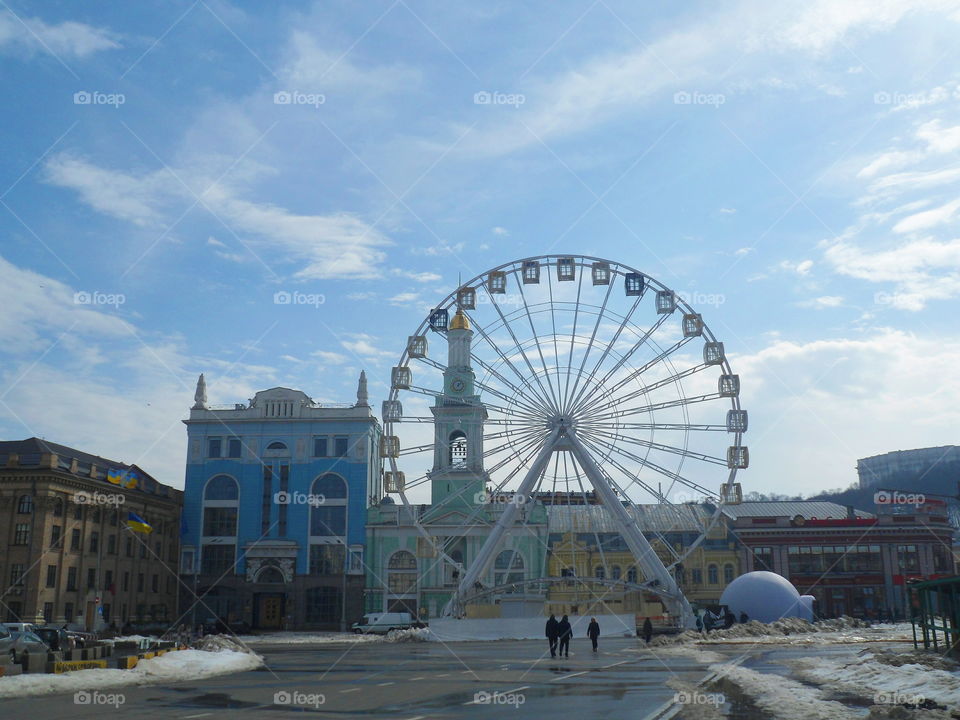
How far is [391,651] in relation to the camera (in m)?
42.7

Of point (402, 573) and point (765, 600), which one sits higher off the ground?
point (402, 573)

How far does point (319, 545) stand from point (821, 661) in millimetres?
53774

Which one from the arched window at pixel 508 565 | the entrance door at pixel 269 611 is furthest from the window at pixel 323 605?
the arched window at pixel 508 565

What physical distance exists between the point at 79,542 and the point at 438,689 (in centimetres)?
5152

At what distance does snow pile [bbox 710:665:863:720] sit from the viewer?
55.5ft

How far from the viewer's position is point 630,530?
51812 mm

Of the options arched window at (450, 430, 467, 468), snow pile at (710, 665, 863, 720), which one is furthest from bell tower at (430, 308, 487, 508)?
snow pile at (710, 665, 863, 720)

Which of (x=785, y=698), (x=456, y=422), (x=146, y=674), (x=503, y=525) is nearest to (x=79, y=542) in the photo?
(x=456, y=422)

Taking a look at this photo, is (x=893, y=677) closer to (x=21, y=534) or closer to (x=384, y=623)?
(x=384, y=623)

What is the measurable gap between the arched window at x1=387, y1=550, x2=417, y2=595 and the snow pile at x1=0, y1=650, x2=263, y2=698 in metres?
42.0

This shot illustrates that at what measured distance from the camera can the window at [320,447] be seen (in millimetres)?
80188

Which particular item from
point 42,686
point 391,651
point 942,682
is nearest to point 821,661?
point 942,682

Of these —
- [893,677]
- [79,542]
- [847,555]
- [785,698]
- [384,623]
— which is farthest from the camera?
[847,555]

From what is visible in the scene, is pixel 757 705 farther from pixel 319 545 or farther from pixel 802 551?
pixel 802 551
